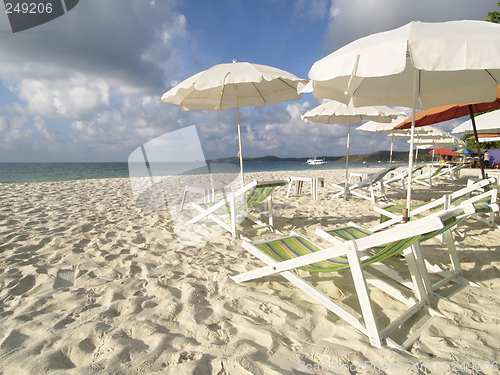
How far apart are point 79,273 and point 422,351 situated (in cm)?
272

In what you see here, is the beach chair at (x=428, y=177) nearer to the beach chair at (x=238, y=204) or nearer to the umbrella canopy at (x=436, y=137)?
the umbrella canopy at (x=436, y=137)

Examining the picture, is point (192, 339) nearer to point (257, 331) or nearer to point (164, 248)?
point (257, 331)

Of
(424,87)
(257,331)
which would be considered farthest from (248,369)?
(424,87)

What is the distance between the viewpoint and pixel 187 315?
1.79 m

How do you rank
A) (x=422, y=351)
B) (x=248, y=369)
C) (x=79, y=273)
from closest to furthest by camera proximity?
(x=248, y=369), (x=422, y=351), (x=79, y=273)

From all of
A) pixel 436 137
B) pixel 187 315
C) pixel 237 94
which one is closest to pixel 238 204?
pixel 237 94

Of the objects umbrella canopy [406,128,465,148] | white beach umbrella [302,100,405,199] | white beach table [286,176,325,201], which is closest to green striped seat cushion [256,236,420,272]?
white beach umbrella [302,100,405,199]

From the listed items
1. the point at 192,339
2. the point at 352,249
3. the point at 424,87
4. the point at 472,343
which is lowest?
the point at 472,343

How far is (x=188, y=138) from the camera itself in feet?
16.1

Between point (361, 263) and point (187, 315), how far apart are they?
1.20 metres

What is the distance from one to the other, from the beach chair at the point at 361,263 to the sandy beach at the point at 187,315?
89mm

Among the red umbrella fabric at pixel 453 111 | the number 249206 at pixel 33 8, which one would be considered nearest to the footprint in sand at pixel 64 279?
the number 249206 at pixel 33 8

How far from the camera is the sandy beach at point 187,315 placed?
137 centimetres

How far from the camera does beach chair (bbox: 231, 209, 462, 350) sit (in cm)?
145
